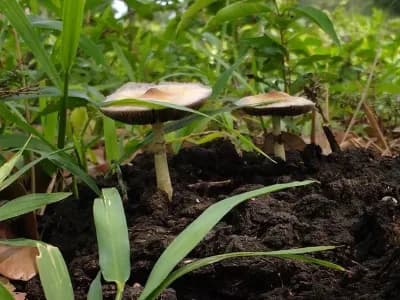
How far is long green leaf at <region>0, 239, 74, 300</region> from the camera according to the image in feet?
3.29

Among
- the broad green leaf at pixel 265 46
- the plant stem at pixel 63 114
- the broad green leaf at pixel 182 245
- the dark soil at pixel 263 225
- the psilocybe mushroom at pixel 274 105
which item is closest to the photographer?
the broad green leaf at pixel 182 245

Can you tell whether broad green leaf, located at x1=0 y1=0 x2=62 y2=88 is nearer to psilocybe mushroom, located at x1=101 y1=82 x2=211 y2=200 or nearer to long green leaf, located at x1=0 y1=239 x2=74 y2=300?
psilocybe mushroom, located at x1=101 y1=82 x2=211 y2=200

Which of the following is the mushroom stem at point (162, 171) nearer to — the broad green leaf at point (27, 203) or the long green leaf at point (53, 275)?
the broad green leaf at point (27, 203)

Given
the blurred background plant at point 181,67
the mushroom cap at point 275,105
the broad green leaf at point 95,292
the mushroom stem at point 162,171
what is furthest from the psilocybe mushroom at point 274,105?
the broad green leaf at point 95,292

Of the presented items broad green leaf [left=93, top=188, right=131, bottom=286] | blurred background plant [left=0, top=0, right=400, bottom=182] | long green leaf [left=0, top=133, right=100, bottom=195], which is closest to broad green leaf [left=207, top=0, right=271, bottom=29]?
blurred background plant [left=0, top=0, right=400, bottom=182]

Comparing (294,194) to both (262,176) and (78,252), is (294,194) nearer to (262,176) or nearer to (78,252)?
(262,176)

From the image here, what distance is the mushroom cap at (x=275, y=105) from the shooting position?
1704 millimetres

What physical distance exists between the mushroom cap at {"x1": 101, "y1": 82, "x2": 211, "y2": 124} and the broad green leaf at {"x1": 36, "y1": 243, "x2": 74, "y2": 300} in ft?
1.50

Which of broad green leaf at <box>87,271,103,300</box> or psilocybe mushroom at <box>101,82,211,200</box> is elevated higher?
psilocybe mushroom at <box>101,82,211,200</box>

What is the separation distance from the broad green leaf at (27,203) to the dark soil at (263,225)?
17 centimetres

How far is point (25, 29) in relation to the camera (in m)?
1.50

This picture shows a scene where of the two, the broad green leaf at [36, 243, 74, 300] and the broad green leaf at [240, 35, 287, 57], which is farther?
the broad green leaf at [240, 35, 287, 57]

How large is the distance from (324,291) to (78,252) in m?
0.58

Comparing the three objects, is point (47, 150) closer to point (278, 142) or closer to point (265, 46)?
point (278, 142)
